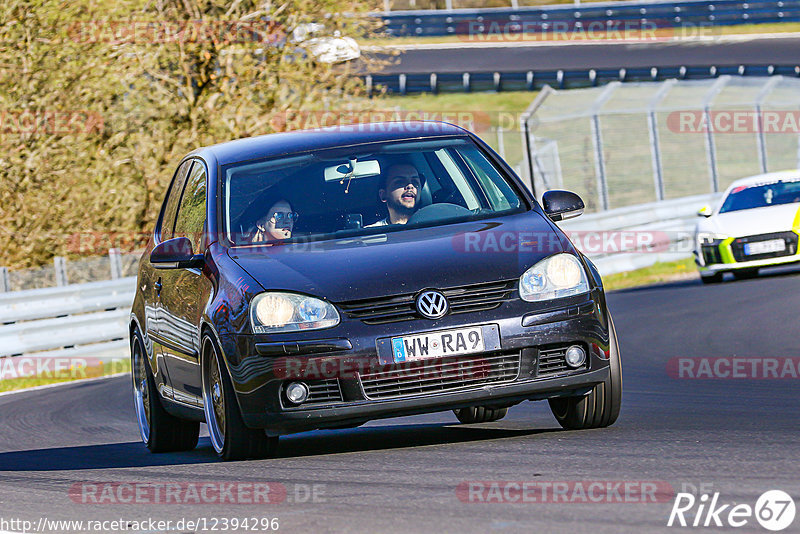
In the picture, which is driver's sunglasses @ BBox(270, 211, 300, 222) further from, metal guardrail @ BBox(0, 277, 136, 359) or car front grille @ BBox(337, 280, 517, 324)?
metal guardrail @ BBox(0, 277, 136, 359)

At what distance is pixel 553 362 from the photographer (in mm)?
7059

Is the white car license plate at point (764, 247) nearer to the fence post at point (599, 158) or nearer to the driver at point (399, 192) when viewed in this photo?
the fence post at point (599, 158)

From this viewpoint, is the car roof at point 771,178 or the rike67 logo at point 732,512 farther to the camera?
the car roof at point 771,178

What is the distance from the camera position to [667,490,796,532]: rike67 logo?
4.77 meters

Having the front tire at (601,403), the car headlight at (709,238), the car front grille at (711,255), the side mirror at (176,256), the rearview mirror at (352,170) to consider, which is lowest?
the car front grille at (711,255)

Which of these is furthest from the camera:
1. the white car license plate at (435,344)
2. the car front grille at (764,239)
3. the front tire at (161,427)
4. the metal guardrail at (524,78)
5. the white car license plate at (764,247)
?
the metal guardrail at (524,78)

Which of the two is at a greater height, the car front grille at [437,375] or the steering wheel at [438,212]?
the steering wheel at [438,212]

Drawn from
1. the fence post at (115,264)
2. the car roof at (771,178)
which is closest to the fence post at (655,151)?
the car roof at (771,178)

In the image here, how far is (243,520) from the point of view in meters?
5.58

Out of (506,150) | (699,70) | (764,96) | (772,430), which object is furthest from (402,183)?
(699,70)

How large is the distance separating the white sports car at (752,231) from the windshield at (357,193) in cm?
1170

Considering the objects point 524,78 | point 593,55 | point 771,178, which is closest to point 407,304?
point 771,178

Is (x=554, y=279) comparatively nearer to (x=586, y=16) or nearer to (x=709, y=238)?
(x=709, y=238)

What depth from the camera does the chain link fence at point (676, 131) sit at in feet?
86.3
